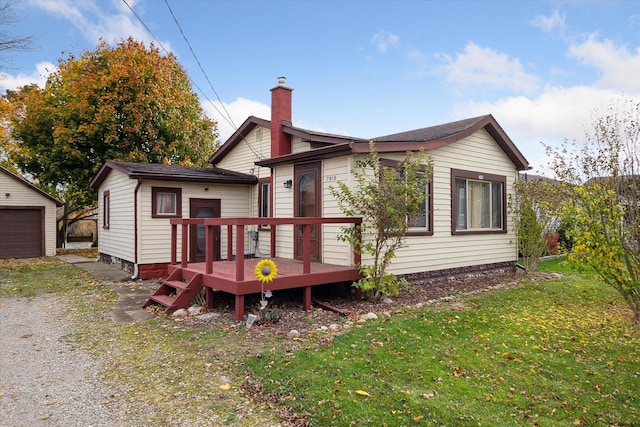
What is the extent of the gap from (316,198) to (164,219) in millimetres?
4641

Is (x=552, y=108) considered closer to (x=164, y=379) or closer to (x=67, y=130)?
(x=164, y=379)

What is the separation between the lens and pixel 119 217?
11.7m

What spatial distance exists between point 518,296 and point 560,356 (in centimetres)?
339

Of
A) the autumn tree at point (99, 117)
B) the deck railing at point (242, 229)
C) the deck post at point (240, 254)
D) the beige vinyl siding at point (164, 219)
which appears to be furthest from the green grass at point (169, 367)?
the autumn tree at point (99, 117)

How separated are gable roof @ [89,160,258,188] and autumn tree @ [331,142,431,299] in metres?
4.65

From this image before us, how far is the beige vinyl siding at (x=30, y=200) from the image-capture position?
53.1 ft

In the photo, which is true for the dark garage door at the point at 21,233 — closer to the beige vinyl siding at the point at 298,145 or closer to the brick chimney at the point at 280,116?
the brick chimney at the point at 280,116

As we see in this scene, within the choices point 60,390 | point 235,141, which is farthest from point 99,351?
point 235,141

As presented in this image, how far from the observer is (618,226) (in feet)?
18.9

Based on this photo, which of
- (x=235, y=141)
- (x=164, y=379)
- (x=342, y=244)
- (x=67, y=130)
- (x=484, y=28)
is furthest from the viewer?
(x=67, y=130)

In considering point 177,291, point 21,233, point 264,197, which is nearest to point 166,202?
point 264,197

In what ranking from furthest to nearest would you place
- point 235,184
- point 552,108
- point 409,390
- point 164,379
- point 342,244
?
1. point 552,108
2. point 235,184
3. point 342,244
4. point 164,379
5. point 409,390

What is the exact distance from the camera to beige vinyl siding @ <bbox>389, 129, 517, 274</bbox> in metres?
8.47

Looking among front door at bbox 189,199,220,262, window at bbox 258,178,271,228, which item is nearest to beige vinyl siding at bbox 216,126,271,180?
window at bbox 258,178,271,228
